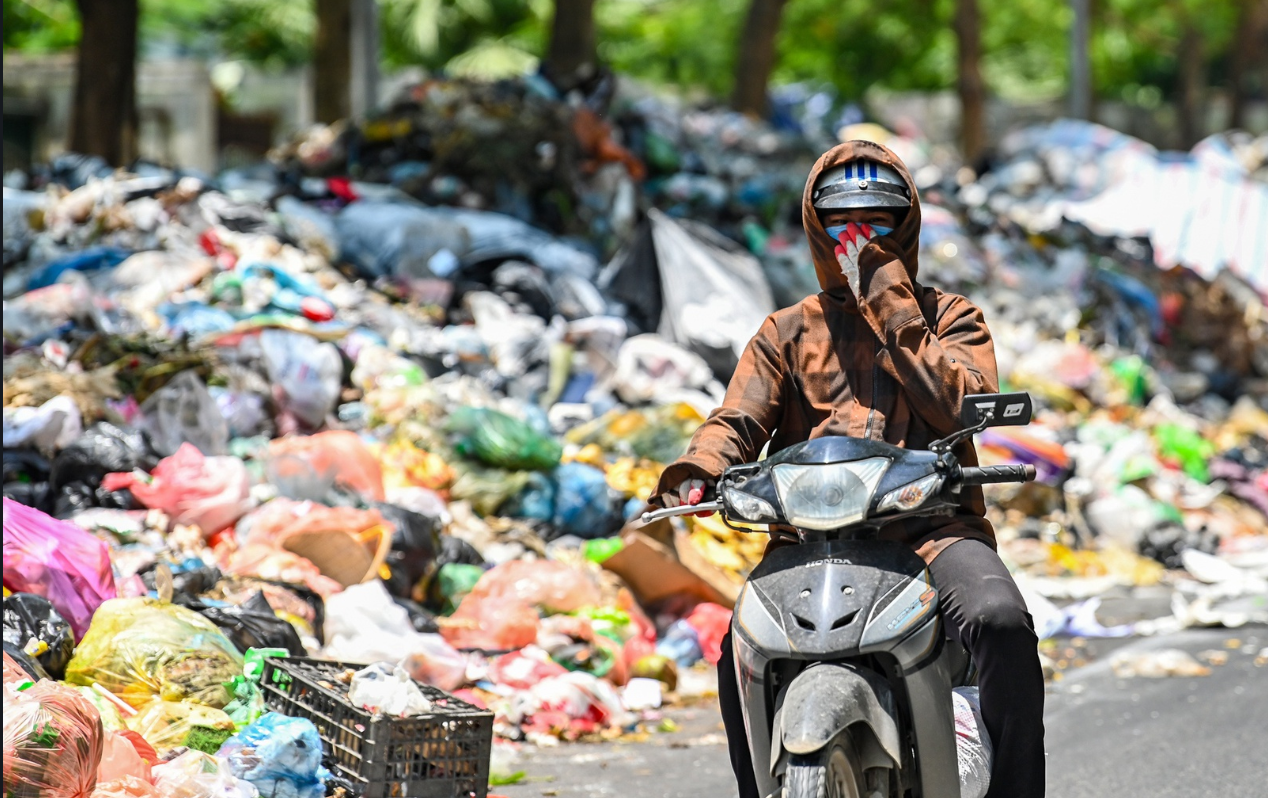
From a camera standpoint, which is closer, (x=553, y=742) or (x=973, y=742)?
(x=973, y=742)

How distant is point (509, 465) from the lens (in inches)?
286

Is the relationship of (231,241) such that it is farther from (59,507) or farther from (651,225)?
(59,507)

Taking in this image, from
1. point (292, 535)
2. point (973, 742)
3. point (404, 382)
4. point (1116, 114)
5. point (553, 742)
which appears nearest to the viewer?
point (973, 742)

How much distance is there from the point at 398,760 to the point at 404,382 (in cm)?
434

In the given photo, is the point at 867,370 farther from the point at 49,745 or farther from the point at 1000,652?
the point at 49,745

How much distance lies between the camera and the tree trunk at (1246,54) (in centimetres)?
2841

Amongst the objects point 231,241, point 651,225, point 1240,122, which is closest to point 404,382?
point 231,241

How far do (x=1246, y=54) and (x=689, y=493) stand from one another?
28.9m

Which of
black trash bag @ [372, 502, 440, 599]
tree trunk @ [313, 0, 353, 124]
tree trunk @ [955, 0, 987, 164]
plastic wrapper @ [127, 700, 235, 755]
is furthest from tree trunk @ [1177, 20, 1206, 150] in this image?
plastic wrapper @ [127, 700, 235, 755]

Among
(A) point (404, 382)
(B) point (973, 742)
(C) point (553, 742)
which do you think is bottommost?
(C) point (553, 742)

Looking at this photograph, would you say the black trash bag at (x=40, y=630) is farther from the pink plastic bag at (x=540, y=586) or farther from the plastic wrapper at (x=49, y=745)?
the pink plastic bag at (x=540, y=586)

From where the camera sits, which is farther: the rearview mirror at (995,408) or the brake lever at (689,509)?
the brake lever at (689,509)

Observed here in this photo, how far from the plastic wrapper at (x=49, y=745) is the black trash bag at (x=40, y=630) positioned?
2.52 feet

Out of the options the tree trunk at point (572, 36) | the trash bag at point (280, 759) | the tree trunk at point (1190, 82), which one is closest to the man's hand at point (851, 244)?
the trash bag at point (280, 759)
